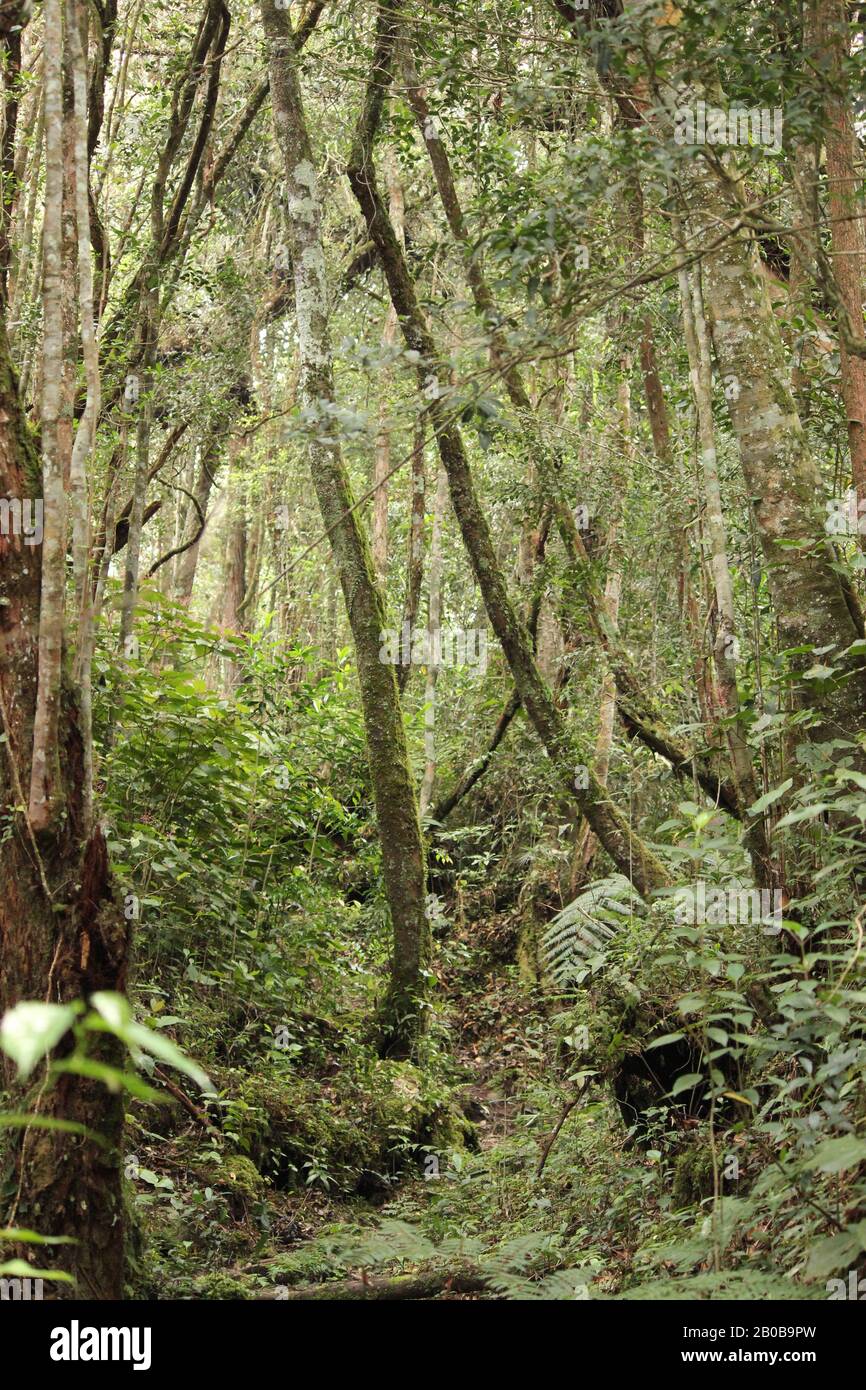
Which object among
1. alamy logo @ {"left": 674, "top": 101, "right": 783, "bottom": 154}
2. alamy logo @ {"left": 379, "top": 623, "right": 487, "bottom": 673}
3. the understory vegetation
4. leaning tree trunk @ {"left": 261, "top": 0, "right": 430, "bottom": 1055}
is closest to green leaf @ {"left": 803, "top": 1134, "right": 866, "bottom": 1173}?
the understory vegetation

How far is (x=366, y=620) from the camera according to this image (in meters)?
8.01

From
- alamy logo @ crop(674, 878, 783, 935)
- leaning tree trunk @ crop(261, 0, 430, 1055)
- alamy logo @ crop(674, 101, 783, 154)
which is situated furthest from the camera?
leaning tree trunk @ crop(261, 0, 430, 1055)

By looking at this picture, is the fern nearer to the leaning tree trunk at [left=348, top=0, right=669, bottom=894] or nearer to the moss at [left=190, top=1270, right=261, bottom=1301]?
the leaning tree trunk at [left=348, top=0, right=669, bottom=894]

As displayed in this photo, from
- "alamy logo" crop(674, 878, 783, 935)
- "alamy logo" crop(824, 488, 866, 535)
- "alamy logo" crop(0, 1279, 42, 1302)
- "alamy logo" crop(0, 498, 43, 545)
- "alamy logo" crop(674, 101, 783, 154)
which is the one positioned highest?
A: "alamy logo" crop(674, 101, 783, 154)

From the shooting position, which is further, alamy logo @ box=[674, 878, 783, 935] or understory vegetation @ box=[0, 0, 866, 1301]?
alamy logo @ box=[674, 878, 783, 935]

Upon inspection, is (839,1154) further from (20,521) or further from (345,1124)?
(345,1124)

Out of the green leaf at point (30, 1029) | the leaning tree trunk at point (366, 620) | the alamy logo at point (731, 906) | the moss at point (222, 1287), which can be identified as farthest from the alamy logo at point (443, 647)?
the green leaf at point (30, 1029)

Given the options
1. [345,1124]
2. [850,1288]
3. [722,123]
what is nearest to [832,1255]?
[850,1288]

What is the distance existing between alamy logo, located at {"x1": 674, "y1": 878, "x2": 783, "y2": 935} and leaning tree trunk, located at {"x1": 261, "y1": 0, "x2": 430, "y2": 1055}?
311cm

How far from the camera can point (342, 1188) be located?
6.55 meters

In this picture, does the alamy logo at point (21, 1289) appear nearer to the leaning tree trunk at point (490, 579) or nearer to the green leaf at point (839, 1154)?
the green leaf at point (839, 1154)

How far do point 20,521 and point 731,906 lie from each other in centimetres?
331
